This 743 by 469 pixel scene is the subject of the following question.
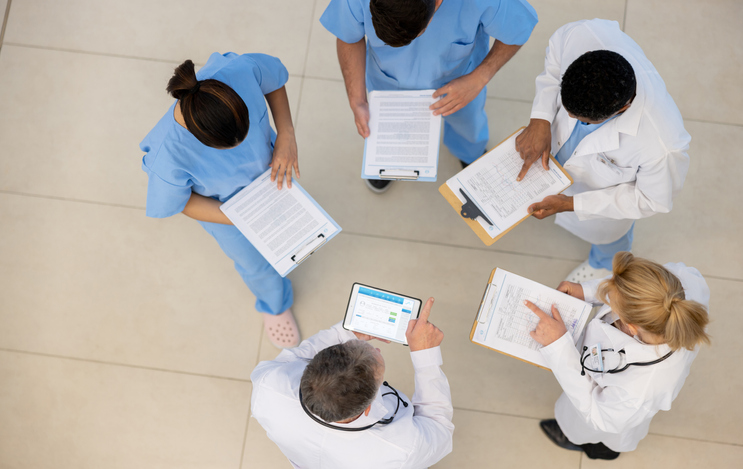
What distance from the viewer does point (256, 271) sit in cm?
204

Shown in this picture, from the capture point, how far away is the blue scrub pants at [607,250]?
2149mm

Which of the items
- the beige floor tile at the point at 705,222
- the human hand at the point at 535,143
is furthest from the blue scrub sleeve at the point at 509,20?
the beige floor tile at the point at 705,222

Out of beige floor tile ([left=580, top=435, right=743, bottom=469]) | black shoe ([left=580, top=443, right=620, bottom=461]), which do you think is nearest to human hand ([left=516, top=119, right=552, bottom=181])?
black shoe ([left=580, top=443, right=620, bottom=461])

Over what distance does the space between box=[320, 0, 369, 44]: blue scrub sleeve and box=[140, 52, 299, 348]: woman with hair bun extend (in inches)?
10.0

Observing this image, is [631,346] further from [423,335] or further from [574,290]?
[423,335]

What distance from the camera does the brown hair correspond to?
1278mm

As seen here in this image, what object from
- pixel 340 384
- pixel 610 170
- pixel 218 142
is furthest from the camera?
pixel 610 170

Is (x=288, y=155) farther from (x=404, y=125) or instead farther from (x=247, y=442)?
(x=247, y=442)

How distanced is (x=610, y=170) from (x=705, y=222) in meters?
1.21

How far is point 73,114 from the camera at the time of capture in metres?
2.56

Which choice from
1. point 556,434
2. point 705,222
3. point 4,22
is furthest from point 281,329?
point 4,22

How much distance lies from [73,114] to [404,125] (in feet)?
6.45

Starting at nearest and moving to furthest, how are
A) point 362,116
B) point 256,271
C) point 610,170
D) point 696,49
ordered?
point 610,170, point 362,116, point 256,271, point 696,49

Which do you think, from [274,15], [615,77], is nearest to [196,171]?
[615,77]
